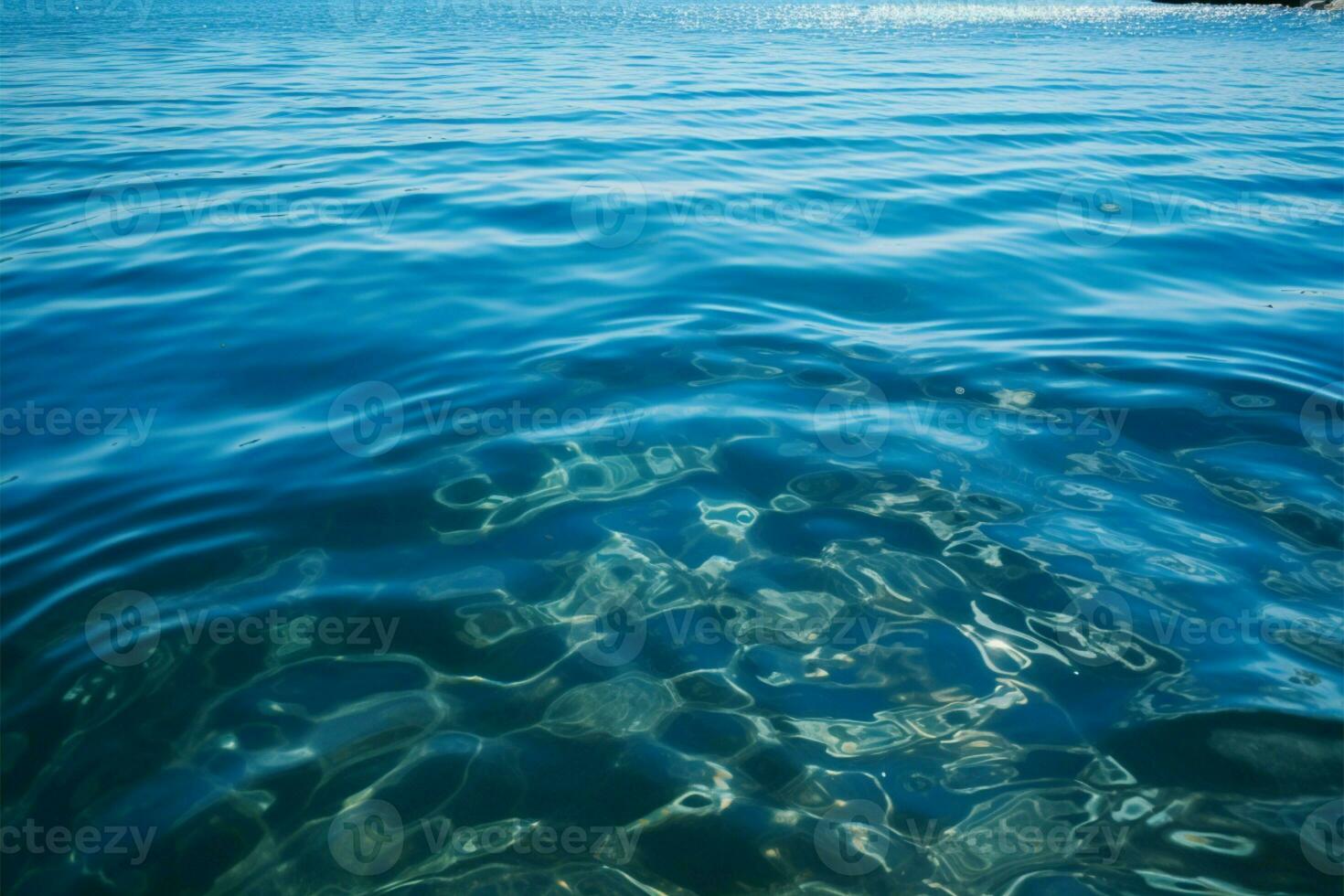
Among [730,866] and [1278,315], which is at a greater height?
[1278,315]

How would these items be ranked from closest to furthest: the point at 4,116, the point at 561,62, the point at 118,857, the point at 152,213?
the point at 118,857, the point at 152,213, the point at 4,116, the point at 561,62

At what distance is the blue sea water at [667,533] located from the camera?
2629 millimetres

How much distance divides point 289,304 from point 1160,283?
6.18m

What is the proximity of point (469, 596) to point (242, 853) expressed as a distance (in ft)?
3.99

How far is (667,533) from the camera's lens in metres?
3.94

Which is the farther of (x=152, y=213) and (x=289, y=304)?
(x=152, y=213)

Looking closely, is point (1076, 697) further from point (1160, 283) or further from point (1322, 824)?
point (1160, 283)

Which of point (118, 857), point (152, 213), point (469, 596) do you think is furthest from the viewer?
point (152, 213)

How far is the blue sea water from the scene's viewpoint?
8.63 feet

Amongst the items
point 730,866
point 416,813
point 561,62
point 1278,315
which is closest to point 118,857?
point 416,813

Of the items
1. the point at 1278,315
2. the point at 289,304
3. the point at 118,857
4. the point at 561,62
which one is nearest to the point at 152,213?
the point at 289,304

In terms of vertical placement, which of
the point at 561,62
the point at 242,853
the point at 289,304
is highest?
the point at 561,62

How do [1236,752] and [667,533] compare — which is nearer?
[1236,752]

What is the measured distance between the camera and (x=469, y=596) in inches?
139
